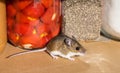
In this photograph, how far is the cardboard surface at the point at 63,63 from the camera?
66cm

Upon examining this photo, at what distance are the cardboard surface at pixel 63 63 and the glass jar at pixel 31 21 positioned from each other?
0.03m

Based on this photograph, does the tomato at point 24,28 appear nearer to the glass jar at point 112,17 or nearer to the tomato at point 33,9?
the tomato at point 33,9

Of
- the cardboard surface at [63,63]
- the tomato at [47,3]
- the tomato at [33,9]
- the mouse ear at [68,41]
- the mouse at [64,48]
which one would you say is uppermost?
the tomato at [47,3]

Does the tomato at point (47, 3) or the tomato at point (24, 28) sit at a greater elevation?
the tomato at point (47, 3)

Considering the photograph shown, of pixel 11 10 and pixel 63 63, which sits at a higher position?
pixel 11 10

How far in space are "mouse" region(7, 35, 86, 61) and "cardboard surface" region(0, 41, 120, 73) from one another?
0.01 m

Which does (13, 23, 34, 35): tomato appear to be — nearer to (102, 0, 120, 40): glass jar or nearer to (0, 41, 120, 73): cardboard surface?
(0, 41, 120, 73): cardboard surface

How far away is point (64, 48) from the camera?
69 centimetres

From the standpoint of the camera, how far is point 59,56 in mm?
705

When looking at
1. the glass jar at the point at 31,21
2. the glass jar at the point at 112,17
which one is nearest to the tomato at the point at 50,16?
the glass jar at the point at 31,21

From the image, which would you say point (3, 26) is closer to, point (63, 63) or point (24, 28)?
point (24, 28)

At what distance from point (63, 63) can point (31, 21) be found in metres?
0.11

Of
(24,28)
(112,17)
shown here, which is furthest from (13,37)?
(112,17)

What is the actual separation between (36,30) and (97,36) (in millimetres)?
153
